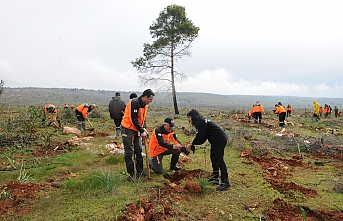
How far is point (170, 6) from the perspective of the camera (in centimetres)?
1889

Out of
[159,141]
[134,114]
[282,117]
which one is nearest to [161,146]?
[159,141]

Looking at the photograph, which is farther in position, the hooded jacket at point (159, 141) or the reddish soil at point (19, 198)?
the hooded jacket at point (159, 141)

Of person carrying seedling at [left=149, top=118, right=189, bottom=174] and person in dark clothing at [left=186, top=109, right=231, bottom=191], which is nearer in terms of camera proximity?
person in dark clothing at [left=186, top=109, right=231, bottom=191]

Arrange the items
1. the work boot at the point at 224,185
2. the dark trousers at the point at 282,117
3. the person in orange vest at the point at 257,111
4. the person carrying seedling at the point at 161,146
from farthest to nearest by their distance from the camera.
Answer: the person in orange vest at the point at 257,111
the dark trousers at the point at 282,117
the person carrying seedling at the point at 161,146
the work boot at the point at 224,185

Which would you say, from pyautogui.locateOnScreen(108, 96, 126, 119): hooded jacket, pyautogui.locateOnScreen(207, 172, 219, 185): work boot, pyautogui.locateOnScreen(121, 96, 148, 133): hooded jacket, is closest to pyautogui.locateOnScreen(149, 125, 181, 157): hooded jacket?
pyautogui.locateOnScreen(121, 96, 148, 133): hooded jacket

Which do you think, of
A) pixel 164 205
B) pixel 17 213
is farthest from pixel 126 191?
pixel 17 213

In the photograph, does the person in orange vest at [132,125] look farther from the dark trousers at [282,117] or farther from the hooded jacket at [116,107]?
the dark trousers at [282,117]

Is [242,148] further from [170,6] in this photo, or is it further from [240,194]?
[170,6]

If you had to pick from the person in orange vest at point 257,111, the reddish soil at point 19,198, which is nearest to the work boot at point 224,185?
the reddish soil at point 19,198

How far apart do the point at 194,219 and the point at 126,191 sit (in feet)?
4.61

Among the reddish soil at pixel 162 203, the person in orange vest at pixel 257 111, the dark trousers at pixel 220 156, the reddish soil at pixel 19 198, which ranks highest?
the person in orange vest at pixel 257 111

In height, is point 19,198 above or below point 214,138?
below

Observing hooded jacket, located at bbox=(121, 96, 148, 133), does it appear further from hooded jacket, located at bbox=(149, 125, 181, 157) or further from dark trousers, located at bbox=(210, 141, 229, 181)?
dark trousers, located at bbox=(210, 141, 229, 181)

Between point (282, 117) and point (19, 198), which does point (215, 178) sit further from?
point (282, 117)
